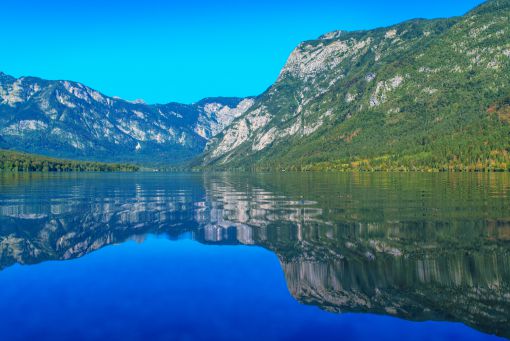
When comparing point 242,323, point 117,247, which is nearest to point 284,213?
point 117,247

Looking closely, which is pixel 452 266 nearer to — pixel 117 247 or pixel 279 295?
pixel 279 295

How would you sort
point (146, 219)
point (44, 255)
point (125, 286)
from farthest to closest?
point (146, 219) → point (44, 255) → point (125, 286)

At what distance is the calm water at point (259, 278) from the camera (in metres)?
19.2

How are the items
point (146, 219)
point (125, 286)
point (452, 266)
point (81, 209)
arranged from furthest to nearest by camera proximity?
point (81, 209) < point (146, 219) < point (452, 266) < point (125, 286)

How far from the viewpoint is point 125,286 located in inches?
995

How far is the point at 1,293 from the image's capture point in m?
23.6

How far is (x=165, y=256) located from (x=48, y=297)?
1084 cm

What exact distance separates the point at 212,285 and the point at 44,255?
15.2 m

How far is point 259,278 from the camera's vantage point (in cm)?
2703

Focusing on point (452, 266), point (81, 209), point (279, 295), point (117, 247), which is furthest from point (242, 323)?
point (81, 209)

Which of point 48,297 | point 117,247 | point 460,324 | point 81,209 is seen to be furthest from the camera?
point 81,209

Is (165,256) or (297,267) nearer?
(297,267)

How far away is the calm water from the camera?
19250 mm

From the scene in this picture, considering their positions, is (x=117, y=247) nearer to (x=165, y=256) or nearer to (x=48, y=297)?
(x=165, y=256)
